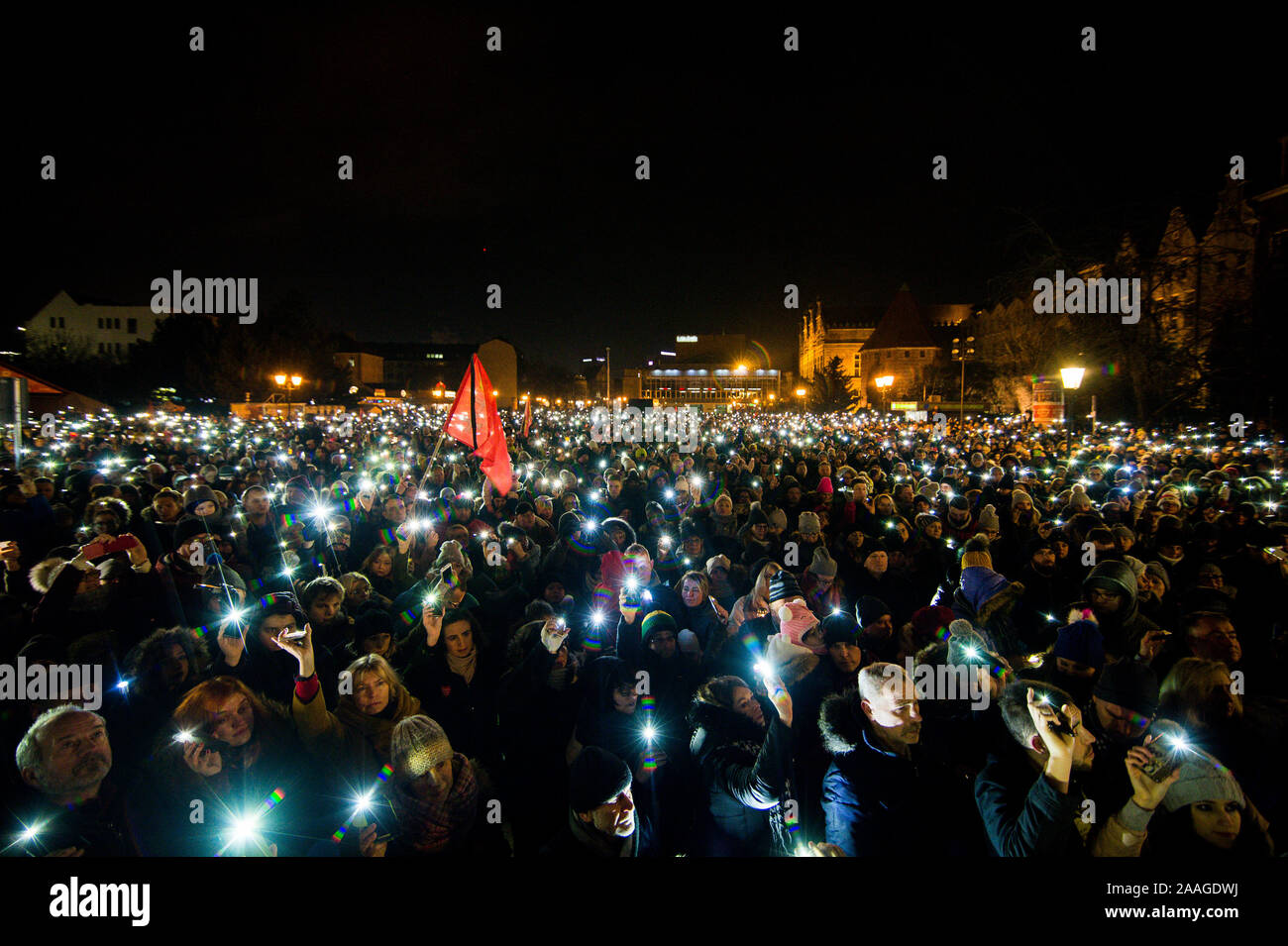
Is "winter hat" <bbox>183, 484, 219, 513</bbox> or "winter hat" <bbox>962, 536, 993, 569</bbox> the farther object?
"winter hat" <bbox>183, 484, 219, 513</bbox>

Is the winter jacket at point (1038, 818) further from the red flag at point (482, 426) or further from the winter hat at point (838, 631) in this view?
the red flag at point (482, 426)

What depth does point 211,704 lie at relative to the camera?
2682mm

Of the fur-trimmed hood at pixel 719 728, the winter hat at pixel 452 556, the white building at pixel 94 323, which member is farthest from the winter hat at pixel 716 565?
the white building at pixel 94 323

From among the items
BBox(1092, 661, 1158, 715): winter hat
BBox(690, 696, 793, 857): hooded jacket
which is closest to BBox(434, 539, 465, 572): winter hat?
BBox(690, 696, 793, 857): hooded jacket

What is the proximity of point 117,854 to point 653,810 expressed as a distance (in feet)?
7.11

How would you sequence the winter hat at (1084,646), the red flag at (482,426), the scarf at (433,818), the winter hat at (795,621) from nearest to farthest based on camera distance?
the scarf at (433,818)
the winter hat at (1084,646)
the winter hat at (795,621)
the red flag at (482,426)

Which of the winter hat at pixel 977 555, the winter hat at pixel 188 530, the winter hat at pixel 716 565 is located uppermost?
the winter hat at pixel 188 530

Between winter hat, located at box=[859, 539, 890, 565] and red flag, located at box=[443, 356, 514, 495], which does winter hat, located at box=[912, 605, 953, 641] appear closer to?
winter hat, located at box=[859, 539, 890, 565]

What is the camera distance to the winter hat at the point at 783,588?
4.18 m

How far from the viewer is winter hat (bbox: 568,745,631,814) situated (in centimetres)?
238

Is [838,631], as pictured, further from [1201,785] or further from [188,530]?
[188,530]

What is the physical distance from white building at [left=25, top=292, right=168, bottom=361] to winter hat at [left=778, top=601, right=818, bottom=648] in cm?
7481

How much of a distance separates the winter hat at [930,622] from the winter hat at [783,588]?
0.74 m
